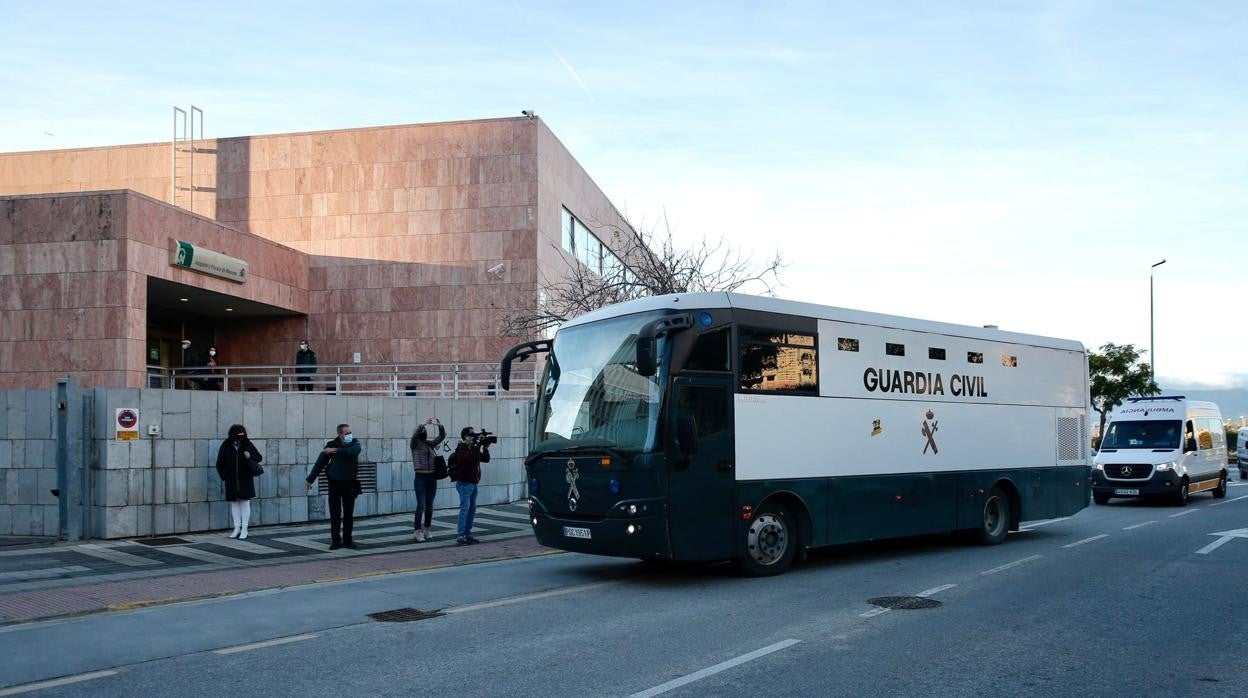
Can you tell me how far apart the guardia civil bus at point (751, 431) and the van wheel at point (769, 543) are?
0.07ft

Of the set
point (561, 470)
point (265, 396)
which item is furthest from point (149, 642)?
point (265, 396)

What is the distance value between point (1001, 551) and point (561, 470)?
6946mm

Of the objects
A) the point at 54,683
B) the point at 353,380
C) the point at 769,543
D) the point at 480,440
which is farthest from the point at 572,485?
the point at 353,380

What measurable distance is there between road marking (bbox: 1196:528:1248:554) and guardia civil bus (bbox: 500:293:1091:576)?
2956mm

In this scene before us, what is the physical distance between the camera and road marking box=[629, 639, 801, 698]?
251 inches

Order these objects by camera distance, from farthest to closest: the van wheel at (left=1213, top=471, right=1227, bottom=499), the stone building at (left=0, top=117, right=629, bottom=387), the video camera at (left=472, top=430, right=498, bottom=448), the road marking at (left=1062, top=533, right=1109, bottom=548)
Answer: the stone building at (left=0, top=117, right=629, bottom=387) < the van wheel at (left=1213, top=471, right=1227, bottom=499) < the video camera at (left=472, top=430, right=498, bottom=448) < the road marking at (left=1062, top=533, right=1109, bottom=548)

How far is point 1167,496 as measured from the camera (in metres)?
23.5

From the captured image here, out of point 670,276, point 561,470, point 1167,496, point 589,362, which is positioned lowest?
point 1167,496

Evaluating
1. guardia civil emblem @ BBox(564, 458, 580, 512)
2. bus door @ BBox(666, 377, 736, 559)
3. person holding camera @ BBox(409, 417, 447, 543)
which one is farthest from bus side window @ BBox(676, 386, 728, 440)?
person holding camera @ BBox(409, 417, 447, 543)

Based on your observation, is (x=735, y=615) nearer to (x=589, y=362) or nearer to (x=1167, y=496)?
(x=589, y=362)

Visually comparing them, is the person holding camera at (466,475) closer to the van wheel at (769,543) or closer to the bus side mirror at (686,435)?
the van wheel at (769,543)

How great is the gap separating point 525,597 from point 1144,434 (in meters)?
20.0

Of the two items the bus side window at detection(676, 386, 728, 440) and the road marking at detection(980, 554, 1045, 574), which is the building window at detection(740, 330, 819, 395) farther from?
the road marking at detection(980, 554, 1045, 574)

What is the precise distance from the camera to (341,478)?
1462cm
